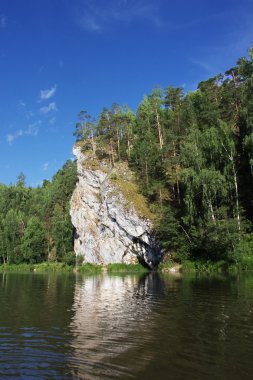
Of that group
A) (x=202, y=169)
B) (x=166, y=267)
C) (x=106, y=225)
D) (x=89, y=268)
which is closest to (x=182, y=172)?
(x=202, y=169)

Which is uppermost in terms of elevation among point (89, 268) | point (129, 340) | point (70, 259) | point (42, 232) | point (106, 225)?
point (42, 232)

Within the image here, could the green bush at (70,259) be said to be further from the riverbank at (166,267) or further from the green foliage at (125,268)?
the green foliage at (125,268)

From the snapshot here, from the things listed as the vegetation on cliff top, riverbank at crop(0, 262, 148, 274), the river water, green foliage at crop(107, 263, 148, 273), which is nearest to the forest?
the vegetation on cliff top

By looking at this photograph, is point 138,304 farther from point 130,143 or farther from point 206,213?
point 130,143

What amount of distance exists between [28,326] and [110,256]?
196 ft

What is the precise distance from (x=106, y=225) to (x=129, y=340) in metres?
64.0

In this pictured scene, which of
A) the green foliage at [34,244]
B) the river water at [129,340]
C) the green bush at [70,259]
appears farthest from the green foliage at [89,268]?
the river water at [129,340]

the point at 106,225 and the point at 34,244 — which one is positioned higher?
the point at 106,225

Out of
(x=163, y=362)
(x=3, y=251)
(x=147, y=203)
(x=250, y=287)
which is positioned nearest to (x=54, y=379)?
(x=163, y=362)

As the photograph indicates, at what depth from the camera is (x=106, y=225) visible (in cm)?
7644

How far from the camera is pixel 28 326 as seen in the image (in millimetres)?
15219

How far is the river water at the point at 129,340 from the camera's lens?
9.38 metres

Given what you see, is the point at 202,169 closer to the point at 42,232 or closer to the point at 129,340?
the point at 129,340

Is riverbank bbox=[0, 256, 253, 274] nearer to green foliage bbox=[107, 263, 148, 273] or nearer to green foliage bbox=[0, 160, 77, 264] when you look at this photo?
green foliage bbox=[107, 263, 148, 273]
